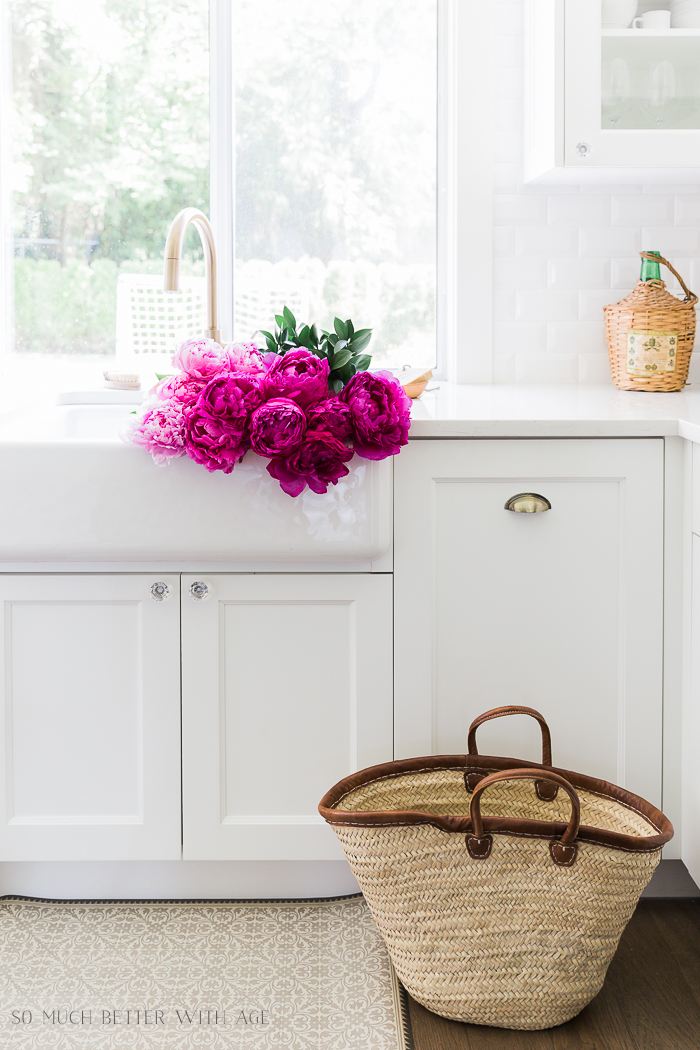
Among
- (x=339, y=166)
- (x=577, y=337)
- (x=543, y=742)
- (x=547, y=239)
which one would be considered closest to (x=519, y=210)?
(x=547, y=239)

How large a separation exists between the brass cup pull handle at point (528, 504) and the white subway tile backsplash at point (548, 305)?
82 cm

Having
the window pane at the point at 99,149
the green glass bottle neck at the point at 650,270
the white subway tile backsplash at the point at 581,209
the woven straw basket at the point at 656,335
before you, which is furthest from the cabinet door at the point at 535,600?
the window pane at the point at 99,149

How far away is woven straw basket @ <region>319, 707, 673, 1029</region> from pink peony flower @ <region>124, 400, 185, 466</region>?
0.59m

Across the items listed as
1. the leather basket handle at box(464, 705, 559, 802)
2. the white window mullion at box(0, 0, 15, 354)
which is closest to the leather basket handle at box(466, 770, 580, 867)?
the leather basket handle at box(464, 705, 559, 802)

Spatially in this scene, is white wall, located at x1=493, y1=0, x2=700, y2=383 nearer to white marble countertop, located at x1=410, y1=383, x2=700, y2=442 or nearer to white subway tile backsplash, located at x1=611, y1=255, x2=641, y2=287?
white subway tile backsplash, located at x1=611, y1=255, x2=641, y2=287

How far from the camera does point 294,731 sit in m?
1.56

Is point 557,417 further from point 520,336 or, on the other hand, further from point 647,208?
point 647,208

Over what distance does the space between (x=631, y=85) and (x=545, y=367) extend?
0.64 metres

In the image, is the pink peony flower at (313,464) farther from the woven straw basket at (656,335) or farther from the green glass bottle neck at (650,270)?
the green glass bottle neck at (650,270)

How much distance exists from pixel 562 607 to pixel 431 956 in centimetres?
59

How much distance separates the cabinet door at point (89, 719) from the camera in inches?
60.2

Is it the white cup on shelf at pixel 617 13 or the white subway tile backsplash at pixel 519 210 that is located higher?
the white cup on shelf at pixel 617 13

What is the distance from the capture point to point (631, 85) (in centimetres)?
180

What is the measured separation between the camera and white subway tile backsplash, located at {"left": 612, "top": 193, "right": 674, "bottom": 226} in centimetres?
213
